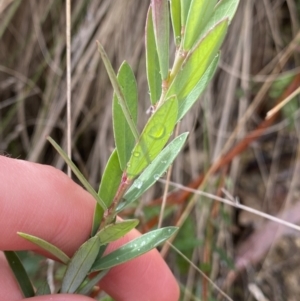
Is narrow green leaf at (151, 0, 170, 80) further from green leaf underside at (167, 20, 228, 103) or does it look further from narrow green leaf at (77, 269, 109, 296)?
narrow green leaf at (77, 269, 109, 296)

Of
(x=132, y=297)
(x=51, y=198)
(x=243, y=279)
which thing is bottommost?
(x=243, y=279)

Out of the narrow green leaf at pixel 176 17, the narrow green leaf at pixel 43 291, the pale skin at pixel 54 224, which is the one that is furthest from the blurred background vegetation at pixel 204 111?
the narrow green leaf at pixel 176 17

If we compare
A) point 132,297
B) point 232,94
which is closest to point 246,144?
point 232,94

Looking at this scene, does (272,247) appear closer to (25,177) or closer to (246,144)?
(246,144)

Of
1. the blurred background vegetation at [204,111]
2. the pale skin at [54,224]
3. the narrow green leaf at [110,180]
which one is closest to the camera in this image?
the narrow green leaf at [110,180]

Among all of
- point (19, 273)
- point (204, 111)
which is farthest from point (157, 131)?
point (204, 111)

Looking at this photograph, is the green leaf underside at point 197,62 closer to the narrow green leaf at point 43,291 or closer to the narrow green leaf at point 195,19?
the narrow green leaf at point 195,19
